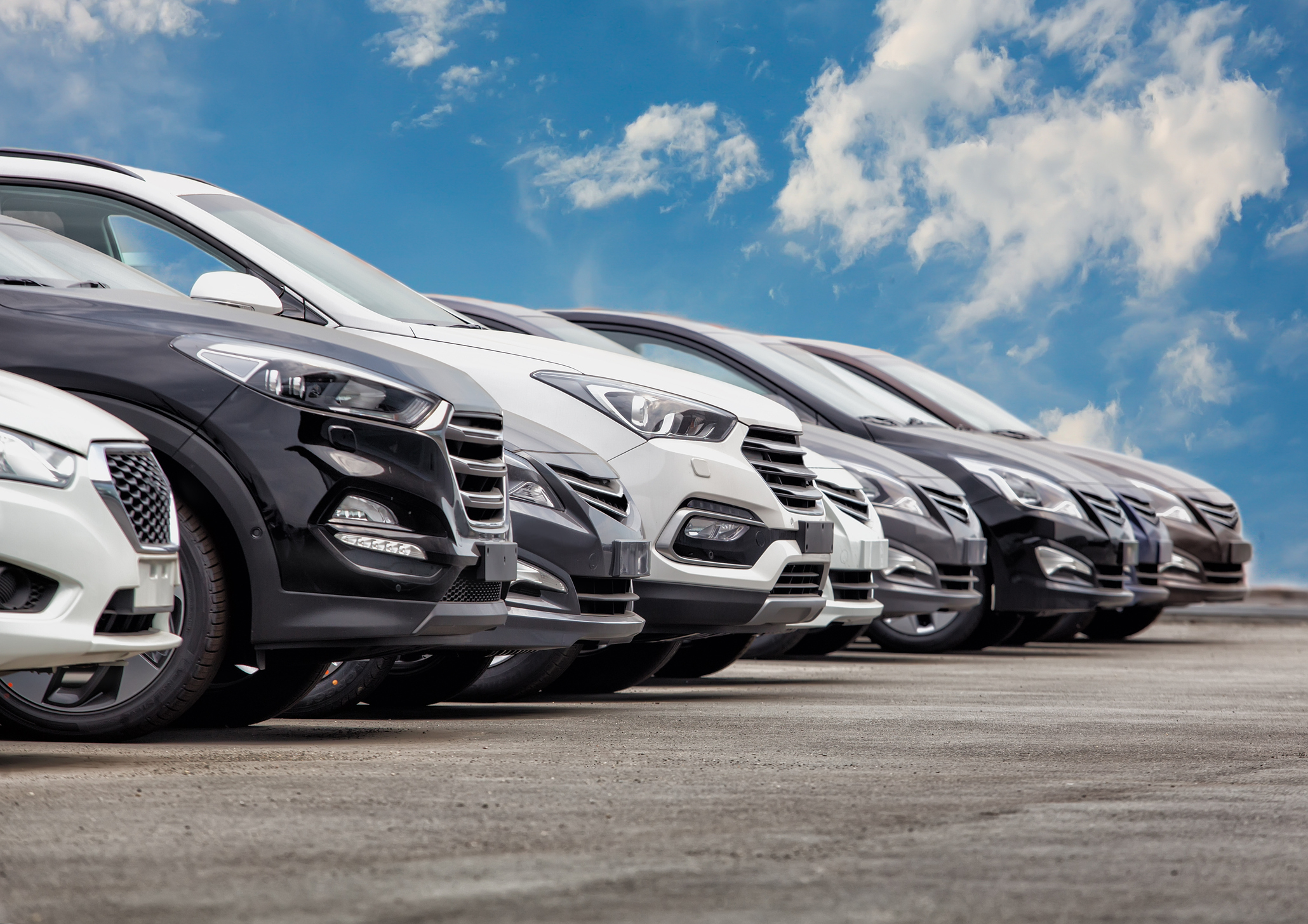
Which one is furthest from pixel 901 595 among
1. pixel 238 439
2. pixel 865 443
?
pixel 238 439

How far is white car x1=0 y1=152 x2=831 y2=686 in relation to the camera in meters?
8.30

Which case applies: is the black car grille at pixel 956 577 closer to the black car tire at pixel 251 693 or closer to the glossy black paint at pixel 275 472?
the black car tire at pixel 251 693

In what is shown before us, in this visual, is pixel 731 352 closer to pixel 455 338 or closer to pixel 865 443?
pixel 865 443

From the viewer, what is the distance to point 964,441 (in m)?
13.9

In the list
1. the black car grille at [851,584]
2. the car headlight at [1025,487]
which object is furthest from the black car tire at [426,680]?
the car headlight at [1025,487]

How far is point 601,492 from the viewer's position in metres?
7.95

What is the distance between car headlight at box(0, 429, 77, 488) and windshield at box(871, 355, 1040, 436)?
9997 mm

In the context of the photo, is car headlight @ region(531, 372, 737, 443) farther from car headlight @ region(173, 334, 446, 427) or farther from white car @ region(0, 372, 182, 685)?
white car @ region(0, 372, 182, 685)

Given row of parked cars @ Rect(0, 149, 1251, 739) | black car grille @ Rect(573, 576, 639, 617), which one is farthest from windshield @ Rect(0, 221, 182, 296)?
black car grille @ Rect(573, 576, 639, 617)

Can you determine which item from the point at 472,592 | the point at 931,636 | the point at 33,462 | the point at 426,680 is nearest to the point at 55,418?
the point at 33,462

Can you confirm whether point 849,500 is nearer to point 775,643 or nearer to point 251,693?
point 775,643

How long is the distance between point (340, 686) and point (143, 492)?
1762 mm

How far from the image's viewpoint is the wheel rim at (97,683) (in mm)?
6246

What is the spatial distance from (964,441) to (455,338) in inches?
239
